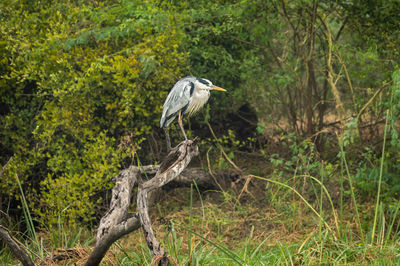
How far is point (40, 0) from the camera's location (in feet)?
17.2

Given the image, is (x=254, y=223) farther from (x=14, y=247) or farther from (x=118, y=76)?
(x=14, y=247)

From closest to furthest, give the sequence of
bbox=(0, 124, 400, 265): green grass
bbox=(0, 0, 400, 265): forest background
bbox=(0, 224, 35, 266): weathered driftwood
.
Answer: bbox=(0, 224, 35, 266): weathered driftwood < bbox=(0, 124, 400, 265): green grass < bbox=(0, 0, 400, 265): forest background

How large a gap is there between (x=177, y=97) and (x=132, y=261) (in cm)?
143

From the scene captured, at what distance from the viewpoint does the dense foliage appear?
4.64m

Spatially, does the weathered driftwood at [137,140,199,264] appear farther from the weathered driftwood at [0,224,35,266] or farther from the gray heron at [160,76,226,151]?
the weathered driftwood at [0,224,35,266]

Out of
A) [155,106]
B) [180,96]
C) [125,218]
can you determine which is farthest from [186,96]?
[155,106]

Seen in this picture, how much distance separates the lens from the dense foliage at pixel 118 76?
4641 millimetres

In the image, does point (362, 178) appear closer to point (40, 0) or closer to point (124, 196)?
point (124, 196)

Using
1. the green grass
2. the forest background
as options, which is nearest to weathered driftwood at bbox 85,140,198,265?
the green grass

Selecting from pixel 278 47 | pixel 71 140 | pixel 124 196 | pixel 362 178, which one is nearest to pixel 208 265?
pixel 124 196

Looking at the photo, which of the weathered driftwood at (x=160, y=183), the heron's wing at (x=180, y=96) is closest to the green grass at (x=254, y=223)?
the weathered driftwood at (x=160, y=183)

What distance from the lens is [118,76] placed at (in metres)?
4.68

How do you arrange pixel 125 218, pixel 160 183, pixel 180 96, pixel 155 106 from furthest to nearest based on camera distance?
pixel 155 106, pixel 180 96, pixel 160 183, pixel 125 218

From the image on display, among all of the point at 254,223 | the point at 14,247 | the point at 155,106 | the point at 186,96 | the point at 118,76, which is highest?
the point at 118,76
